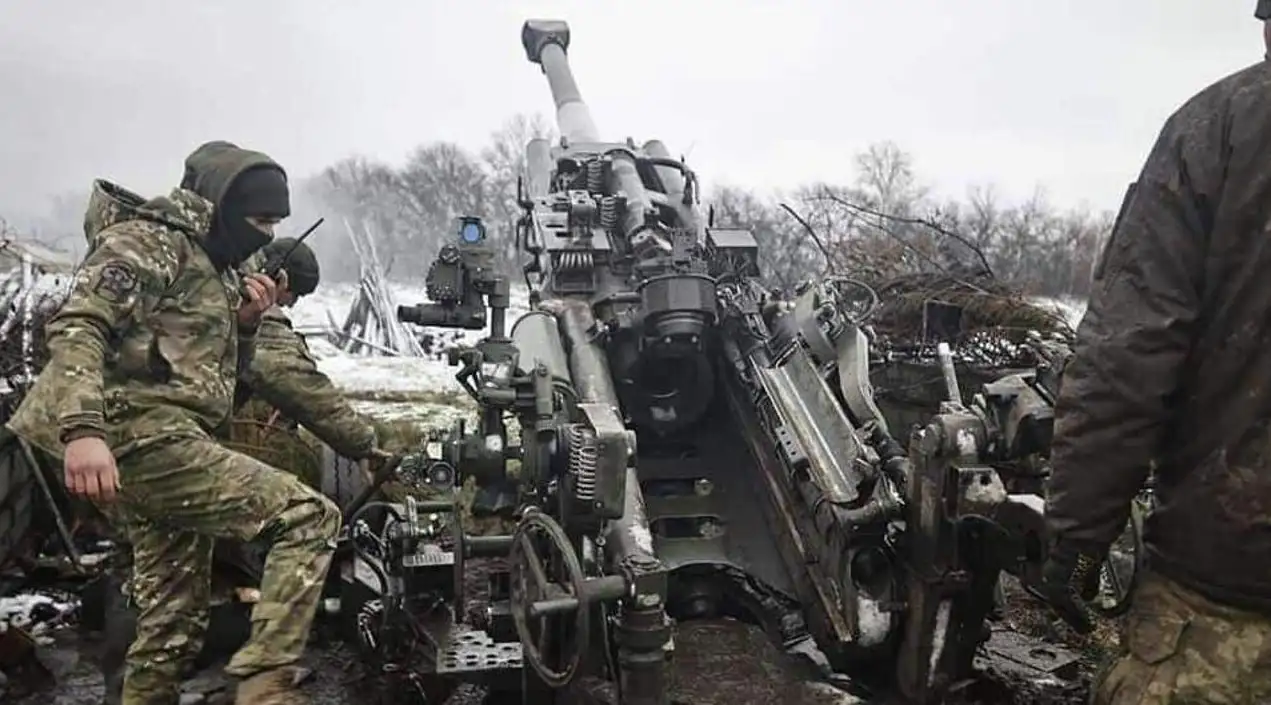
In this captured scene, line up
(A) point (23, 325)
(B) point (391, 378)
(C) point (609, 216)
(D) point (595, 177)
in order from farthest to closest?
(B) point (391, 378)
(A) point (23, 325)
(D) point (595, 177)
(C) point (609, 216)

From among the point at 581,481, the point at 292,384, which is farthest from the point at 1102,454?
the point at 292,384

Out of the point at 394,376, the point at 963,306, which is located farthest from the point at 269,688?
the point at 394,376

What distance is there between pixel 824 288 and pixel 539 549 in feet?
5.27

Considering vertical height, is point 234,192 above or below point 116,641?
above

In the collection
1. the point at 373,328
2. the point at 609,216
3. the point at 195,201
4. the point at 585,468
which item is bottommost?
the point at 585,468

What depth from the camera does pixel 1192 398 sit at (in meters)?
2.45

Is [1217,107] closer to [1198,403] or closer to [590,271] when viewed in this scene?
[1198,403]

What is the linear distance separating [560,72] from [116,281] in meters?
5.05

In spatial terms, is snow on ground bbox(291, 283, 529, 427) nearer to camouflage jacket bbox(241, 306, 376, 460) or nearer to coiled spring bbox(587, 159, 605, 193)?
coiled spring bbox(587, 159, 605, 193)

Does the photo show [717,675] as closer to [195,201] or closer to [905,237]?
[195,201]

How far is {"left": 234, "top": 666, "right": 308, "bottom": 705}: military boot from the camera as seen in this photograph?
3.45 m

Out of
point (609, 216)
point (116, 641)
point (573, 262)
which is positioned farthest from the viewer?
point (609, 216)

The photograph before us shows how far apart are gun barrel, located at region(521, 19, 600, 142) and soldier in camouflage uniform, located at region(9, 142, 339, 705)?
3.41 meters

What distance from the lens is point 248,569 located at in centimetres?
477
